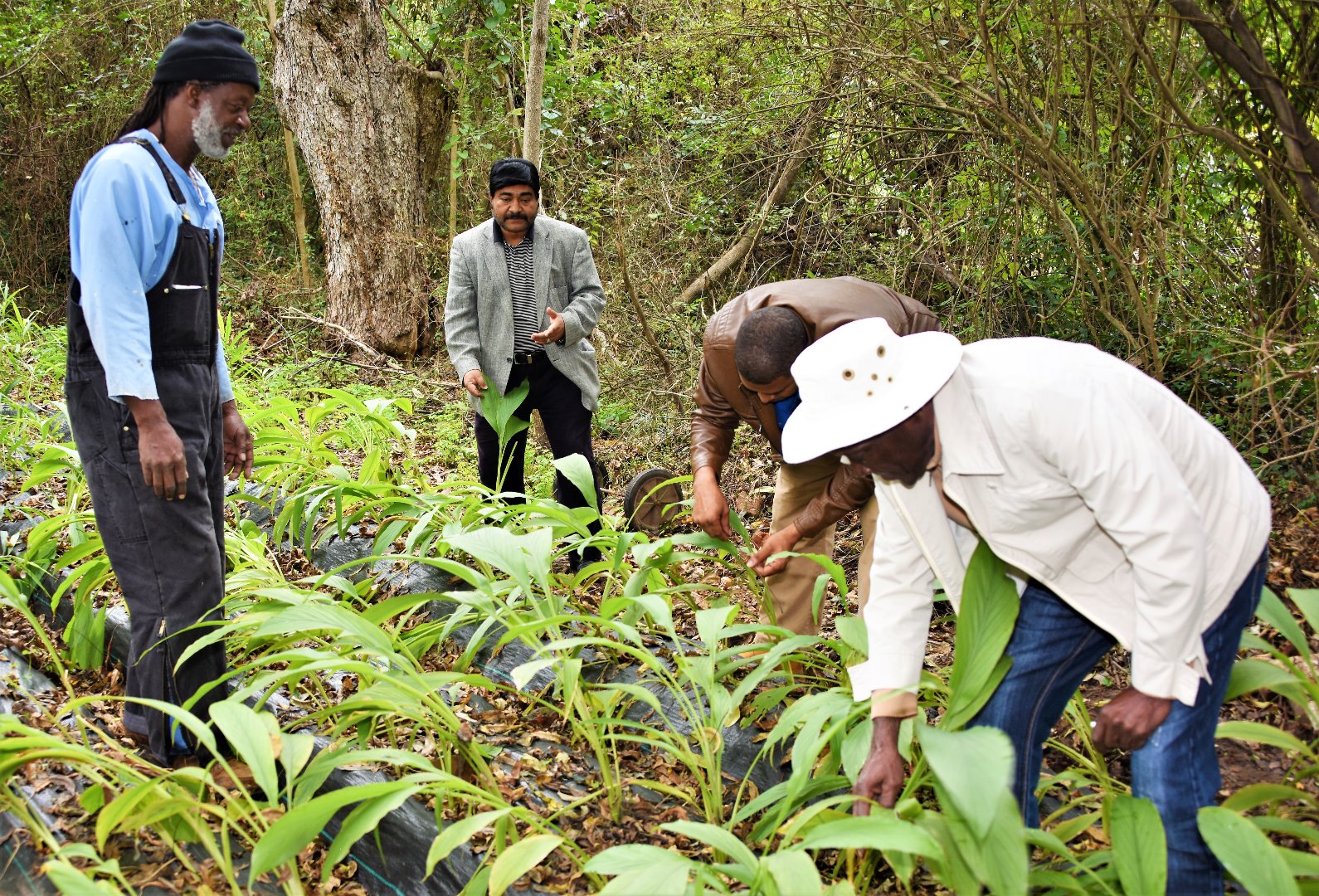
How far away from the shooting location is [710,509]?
2912 millimetres

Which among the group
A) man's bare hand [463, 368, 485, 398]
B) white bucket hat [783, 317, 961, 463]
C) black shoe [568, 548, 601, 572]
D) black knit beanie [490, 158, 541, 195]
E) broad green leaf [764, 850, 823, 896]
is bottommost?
black shoe [568, 548, 601, 572]

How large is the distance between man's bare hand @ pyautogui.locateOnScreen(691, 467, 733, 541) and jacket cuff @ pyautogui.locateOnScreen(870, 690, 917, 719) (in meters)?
1.03

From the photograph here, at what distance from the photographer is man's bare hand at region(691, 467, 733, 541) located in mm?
2916

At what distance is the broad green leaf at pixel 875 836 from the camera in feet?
4.99

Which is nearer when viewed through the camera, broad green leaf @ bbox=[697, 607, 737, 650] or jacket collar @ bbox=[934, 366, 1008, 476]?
jacket collar @ bbox=[934, 366, 1008, 476]

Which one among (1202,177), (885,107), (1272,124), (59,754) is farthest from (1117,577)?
(885,107)

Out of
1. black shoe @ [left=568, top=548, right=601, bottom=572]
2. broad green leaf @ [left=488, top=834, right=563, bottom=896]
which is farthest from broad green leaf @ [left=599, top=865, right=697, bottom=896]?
black shoe @ [left=568, top=548, right=601, bottom=572]

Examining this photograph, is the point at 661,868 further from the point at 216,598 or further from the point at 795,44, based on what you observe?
the point at 795,44

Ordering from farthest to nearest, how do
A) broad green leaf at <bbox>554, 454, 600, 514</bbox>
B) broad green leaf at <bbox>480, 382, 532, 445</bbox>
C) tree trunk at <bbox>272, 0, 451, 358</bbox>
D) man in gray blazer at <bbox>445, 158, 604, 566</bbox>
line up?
tree trunk at <bbox>272, 0, 451, 358</bbox> → man in gray blazer at <bbox>445, 158, 604, 566</bbox> → broad green leaf at <bbox>480, 382, 532, 445</bbox> → broad green leaf at <bbox>554, 454, 600, 514</bbox>

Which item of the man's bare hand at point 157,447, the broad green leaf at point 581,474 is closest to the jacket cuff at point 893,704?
the broad green leaf at point 581,474

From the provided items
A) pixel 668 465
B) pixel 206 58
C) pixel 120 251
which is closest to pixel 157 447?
pixel 120 251

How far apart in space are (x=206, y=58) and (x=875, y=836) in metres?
2.19

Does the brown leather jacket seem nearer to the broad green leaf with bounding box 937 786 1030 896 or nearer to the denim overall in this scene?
the broad green leaf with bounding box 937 786 1030 896

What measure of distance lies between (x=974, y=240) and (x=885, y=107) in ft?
2.89
